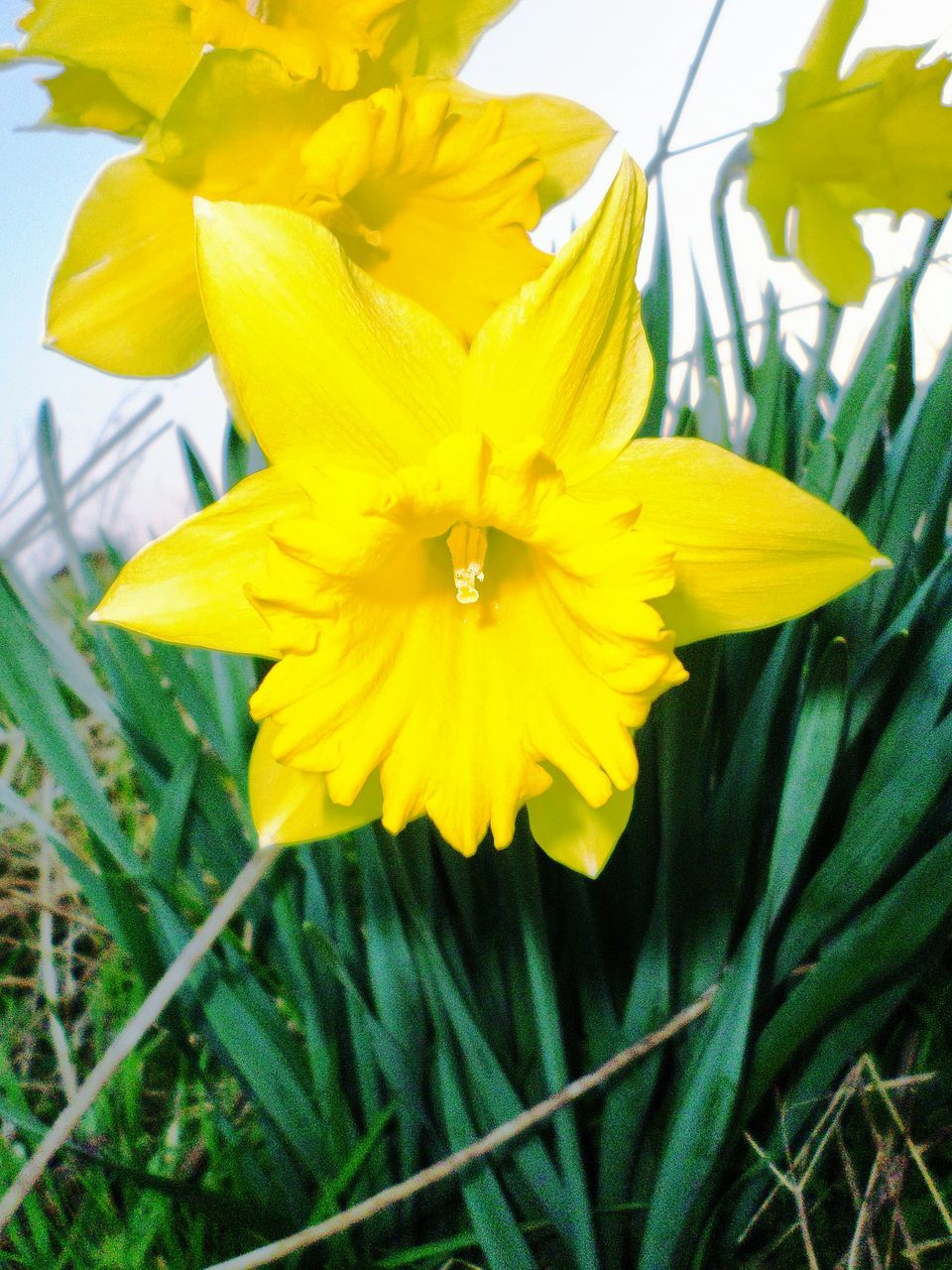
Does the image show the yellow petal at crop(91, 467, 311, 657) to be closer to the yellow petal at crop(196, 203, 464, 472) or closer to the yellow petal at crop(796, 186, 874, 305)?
the yellow petal at crop(196, 203, 464, 472)

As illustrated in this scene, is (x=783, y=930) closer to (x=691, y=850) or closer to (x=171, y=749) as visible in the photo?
(x=691, y=850)

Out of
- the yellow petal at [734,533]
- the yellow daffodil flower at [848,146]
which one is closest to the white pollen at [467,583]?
the yellow petal at [734,533]

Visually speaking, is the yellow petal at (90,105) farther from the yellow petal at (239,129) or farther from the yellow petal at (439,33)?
the yellow petal at (439,33)

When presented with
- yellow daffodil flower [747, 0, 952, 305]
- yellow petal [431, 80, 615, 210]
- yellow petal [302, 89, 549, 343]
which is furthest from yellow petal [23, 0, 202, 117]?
yellow daffodil flower [747, 0, 952, 305]

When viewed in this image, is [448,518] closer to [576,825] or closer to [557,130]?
[576,825]

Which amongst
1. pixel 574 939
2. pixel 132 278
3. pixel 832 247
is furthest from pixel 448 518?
pixel 832 247
